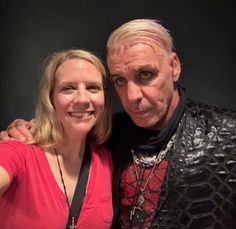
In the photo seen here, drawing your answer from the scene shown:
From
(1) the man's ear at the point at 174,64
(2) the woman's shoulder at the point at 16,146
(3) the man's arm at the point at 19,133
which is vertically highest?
(1) the man's ear at the point at 174,64

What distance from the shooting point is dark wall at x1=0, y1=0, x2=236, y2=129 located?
5.72ft

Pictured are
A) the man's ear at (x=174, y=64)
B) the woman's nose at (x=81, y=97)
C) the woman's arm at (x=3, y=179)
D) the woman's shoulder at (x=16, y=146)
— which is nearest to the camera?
the woman's arm at (x=3, y=179)

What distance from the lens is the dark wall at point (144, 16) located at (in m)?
1.74

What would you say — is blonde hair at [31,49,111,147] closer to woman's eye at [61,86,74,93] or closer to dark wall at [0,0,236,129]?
woman's eye at [61,86,74,93]

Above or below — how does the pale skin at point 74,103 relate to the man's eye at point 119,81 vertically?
below

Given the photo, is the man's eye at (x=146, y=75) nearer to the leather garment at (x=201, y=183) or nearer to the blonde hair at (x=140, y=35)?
the blonde hair at (x=140, y=35)

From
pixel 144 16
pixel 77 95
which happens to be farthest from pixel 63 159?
pixel 144 16

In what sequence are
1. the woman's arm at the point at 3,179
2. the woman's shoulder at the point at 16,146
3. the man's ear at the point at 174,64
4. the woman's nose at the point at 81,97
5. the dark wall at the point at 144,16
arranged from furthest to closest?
1. the dark wall at the point at 144,16
2. the man's ear at the point at 174,64
3. the woman's nose at the point at 81,97
4. the woman's shoulder at the point at 16,146
5. the woman's arm at the point at 3,179

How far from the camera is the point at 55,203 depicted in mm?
1148

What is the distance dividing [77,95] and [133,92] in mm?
195

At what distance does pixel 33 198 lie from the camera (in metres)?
1.11

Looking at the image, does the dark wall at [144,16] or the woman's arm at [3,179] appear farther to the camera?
the dark wall at [144,16]

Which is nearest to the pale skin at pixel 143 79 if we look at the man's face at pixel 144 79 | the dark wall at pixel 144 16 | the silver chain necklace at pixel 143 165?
the man's face at pixel 144 79

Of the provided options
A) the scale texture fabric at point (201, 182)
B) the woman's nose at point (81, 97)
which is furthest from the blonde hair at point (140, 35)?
the scale texture fabric at point (201, 182)
